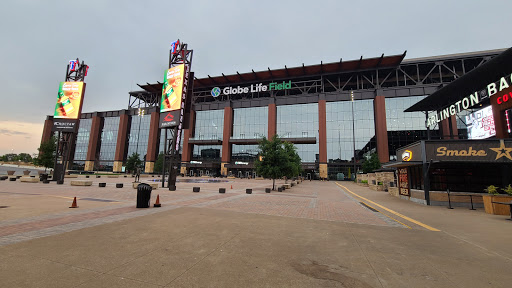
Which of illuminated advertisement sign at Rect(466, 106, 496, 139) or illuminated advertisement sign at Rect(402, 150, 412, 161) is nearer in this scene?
illuminated advertisement sign at Rect(402, 150, 412, 161)

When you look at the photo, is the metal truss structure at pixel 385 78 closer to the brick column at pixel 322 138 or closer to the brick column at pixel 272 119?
the brick column at pixel 322 138

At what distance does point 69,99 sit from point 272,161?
2863 centimetres

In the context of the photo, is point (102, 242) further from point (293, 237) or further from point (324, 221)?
point (324, 221)

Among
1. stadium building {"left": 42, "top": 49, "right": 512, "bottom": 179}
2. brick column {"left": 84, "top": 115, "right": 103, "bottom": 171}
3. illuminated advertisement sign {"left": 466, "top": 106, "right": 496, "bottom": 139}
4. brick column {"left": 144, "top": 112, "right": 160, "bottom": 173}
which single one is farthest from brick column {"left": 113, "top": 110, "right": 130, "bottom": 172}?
illuminated advertisement sign {"left": 466, "top": 106, "right": 496, "bottom": 139}

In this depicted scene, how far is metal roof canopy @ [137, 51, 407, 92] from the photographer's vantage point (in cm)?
5688

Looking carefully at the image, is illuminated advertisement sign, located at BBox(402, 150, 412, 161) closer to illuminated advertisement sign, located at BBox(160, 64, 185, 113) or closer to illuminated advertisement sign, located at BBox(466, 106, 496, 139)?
illuminated advertisement sign, located at BBox(466, 106, 496, 139)

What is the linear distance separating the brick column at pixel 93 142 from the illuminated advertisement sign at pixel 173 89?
7740cm

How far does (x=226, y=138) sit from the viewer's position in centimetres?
6844

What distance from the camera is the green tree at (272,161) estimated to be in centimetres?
2631

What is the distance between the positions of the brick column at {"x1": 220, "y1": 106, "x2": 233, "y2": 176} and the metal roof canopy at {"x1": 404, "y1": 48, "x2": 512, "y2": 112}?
53.2 metres

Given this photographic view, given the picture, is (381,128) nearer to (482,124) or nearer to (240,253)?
(482,124)

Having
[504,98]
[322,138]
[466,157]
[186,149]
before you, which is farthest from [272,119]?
[466,157]

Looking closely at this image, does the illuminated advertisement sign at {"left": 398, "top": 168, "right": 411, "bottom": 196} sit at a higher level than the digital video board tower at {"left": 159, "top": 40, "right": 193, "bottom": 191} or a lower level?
lower

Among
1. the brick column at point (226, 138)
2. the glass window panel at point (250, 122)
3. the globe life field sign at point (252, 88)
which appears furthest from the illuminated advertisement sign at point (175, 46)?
the globe life field sign at point (252, 88)
